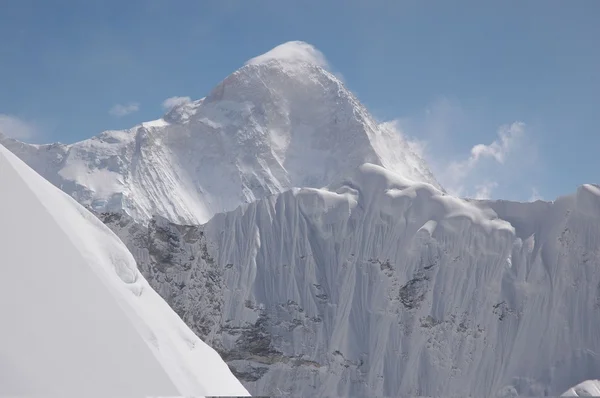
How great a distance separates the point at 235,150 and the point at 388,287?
35.1 meters

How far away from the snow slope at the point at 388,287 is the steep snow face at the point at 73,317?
41.5 meters

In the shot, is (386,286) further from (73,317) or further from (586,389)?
(73,317)

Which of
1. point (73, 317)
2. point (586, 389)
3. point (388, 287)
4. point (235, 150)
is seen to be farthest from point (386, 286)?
point (73, 317)

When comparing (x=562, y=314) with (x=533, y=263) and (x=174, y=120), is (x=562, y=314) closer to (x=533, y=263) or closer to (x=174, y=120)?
(x=533, y=263)

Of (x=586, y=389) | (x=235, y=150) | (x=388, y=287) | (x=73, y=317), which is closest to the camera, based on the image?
(x=73, y=317)

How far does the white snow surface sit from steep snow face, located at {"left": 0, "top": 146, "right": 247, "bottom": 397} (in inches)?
1528

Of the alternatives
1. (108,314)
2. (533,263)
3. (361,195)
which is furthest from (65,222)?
(361,195)

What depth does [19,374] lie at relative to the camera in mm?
4461

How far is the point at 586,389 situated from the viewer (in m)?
40.0

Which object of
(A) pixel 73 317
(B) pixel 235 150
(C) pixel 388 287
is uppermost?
(B) pixel 235 150

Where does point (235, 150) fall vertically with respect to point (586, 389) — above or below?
above

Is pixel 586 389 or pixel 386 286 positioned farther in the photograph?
pixel 386 286

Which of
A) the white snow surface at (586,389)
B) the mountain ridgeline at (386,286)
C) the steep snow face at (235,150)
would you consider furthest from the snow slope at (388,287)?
the steep snow face at (235,150)

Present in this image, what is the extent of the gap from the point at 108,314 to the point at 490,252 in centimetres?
4811
